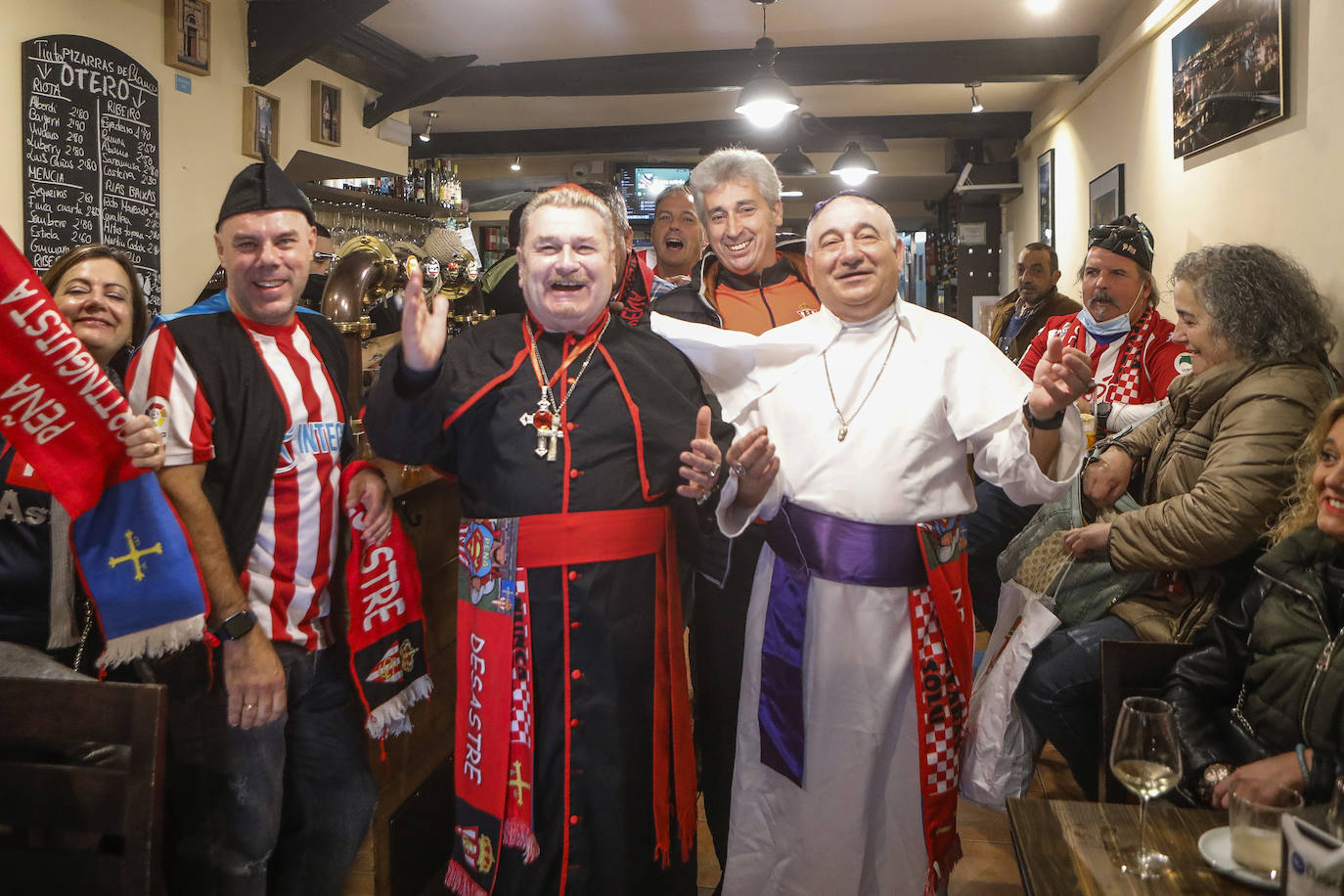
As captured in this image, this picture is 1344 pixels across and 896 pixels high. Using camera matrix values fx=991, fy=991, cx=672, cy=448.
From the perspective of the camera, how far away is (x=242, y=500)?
1938 millimetres

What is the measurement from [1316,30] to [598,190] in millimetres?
2561

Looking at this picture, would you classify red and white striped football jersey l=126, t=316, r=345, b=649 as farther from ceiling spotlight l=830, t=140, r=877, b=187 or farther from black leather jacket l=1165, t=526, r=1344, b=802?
ceiling spotlight l=830, t=140, r=877, b=187

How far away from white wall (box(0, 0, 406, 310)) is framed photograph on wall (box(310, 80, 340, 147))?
0.75 ft

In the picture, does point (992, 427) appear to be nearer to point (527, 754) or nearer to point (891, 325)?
point (891, 325)

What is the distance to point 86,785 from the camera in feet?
4.74

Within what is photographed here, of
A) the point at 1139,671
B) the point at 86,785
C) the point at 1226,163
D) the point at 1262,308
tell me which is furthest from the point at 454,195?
the point at 86,785

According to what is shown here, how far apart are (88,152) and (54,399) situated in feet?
10.2

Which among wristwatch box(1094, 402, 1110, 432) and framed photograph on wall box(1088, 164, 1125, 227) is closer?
wristwatch box(1094, 402, 1110, 432)

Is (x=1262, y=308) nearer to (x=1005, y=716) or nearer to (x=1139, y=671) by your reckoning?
(x=1139, y=671)

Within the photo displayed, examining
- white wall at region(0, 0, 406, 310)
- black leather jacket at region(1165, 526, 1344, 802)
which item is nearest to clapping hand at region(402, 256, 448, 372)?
black leather jacket at region(1165, 526, 1344, 802)

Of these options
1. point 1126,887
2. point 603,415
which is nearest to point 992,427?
point 603,415

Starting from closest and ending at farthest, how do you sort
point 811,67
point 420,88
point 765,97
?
1. point 765,97
2. point 420,88
3. point 811,67

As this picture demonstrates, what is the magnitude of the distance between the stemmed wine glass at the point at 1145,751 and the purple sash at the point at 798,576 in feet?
2.00

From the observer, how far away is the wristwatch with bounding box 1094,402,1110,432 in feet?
11.4
